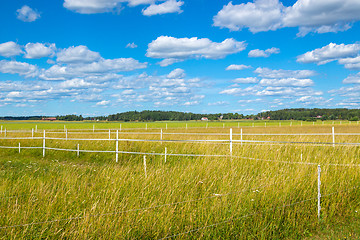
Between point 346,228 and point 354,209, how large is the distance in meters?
0.96

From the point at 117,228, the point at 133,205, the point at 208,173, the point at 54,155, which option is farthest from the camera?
the point at 54,155

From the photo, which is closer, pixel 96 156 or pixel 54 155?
pixel 96 156

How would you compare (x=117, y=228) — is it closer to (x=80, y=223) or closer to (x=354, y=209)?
(x=80, y=223)

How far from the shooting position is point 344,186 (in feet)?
21.7

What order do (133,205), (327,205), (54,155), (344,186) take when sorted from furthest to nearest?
1. (54,155)
2. (344,186)
3. (327,205)
4. (133,205)

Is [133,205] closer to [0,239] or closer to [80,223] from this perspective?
[80,223]

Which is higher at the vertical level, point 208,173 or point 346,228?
point 208,173

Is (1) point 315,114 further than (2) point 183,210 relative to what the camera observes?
Yes

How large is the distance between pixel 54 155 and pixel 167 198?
1358 cm

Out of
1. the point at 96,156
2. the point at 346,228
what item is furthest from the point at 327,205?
the point at 96,156

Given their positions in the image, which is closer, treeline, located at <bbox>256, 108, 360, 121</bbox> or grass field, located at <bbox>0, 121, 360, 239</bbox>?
grass field, located at <bbox>0, 121, 360, 239</bbox>

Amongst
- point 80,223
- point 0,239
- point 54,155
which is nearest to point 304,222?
point 80,223

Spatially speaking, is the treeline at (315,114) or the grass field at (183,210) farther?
the treeline at (315,114)

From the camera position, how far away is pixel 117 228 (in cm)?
421
